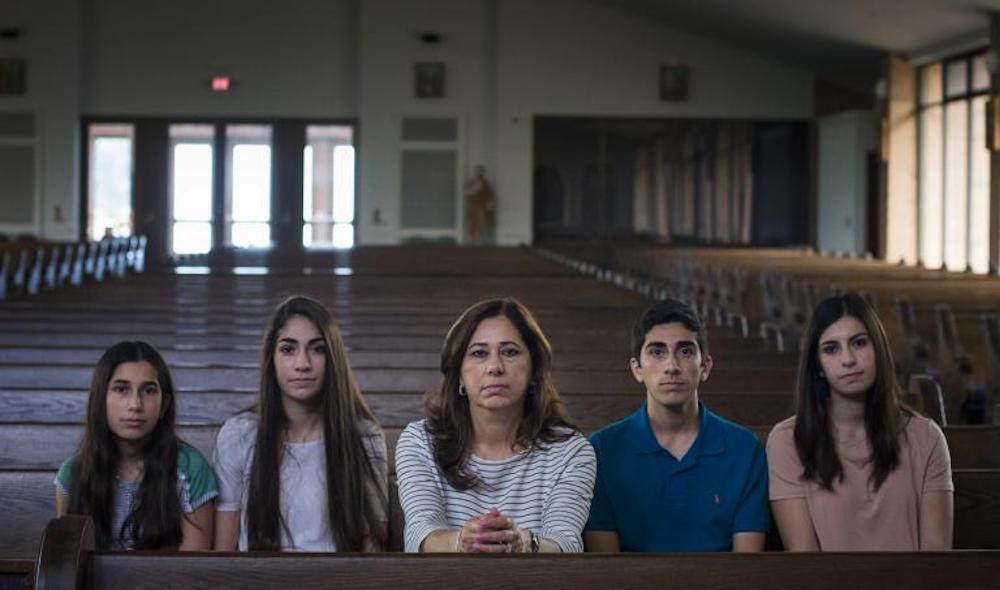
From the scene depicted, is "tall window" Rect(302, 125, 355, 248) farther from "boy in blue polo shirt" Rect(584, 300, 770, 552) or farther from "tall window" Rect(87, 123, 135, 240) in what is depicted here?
"boy in blue polo shirt" Rect(584, 300, 770, 552)

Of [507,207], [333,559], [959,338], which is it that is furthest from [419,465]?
[507,207]

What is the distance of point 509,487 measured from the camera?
2.66 metres

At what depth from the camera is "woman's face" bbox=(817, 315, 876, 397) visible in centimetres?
284

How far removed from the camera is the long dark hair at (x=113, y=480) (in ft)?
9.16

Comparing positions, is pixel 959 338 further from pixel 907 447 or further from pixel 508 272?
pixel 508 272

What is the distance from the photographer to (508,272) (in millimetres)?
12812

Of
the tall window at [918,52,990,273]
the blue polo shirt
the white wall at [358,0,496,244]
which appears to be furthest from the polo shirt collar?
the white wall at [358,0,496,244]

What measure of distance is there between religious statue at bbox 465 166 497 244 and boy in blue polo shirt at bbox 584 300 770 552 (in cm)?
1690

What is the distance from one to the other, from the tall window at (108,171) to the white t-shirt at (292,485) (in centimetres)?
1770

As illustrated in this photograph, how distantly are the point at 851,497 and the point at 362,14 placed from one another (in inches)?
696

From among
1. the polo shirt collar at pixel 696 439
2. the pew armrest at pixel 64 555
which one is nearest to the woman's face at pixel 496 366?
the polo shirt collar at pixel 696 439

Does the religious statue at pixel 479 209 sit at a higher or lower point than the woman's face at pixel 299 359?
higher

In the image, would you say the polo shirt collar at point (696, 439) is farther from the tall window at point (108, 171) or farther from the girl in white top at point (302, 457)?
the tall window at point (108, 171)

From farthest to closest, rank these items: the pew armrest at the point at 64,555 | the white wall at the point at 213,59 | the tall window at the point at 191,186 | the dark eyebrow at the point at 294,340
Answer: the tall window at the point at 191,186 < the white wall at the point at 213,59 < the dark eyebrow at the point at 294,340 < the pew armrest at the point at 64,555
